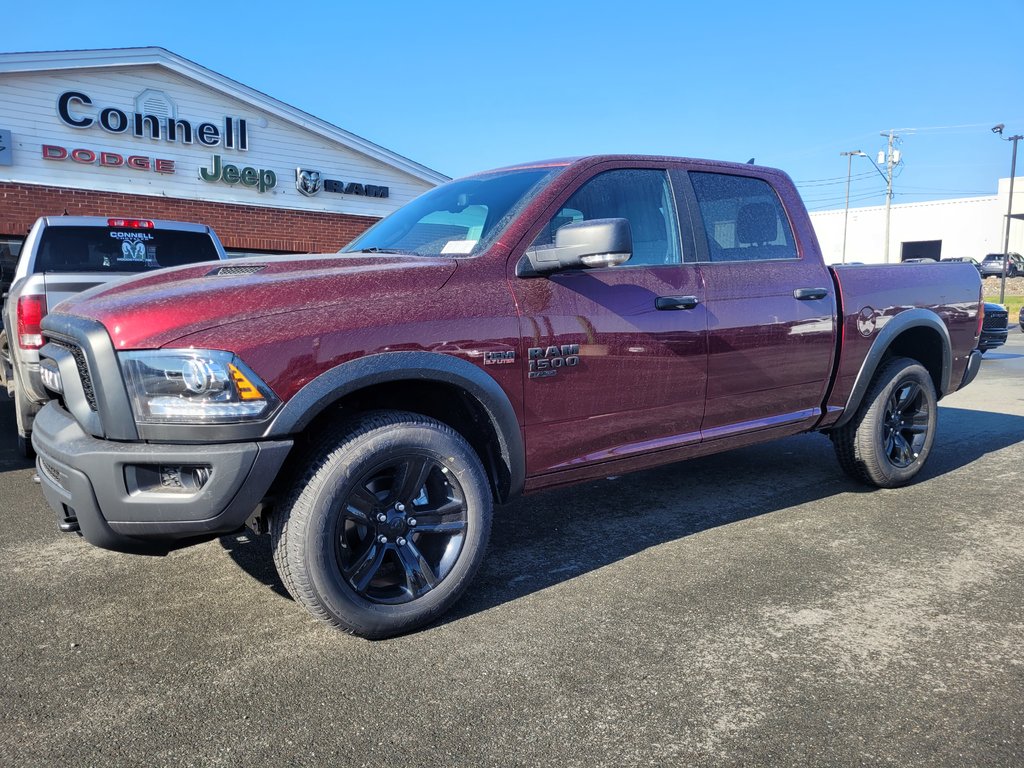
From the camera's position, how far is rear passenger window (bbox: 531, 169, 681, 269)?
142 inches

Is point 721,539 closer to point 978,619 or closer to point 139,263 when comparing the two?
point 978,619

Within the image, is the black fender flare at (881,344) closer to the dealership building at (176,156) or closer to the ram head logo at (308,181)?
the dealership building at (176,156)

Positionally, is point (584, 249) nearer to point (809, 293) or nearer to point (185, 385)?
point (185, 385)

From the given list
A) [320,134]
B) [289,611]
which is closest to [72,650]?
[289,611]

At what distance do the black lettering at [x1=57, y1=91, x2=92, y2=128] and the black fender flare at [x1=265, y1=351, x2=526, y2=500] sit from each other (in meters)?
12.2

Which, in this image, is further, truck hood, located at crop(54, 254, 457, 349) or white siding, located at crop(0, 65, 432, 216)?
white siding, located at crop(0, 65, 432, 216)

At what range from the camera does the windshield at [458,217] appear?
3395 millimetres

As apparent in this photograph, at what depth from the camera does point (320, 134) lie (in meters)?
15.0

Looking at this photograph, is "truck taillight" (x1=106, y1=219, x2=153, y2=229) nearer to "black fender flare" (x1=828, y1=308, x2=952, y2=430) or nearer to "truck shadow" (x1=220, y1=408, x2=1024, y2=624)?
A: "truck shadow" (x1=220, y1=408, x2=1024, y2=624)

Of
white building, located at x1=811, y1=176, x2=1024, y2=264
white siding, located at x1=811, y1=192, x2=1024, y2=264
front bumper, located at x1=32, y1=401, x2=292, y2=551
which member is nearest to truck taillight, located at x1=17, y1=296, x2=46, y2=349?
front bumper, located at x1=32, y1=401, x2=292, y2=551

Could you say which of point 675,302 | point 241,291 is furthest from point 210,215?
point 241,291

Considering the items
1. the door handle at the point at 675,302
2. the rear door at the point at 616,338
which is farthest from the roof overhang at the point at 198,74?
the door handle at the point at 675,302

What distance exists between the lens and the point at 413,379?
114 inches

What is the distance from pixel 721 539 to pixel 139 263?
472 centimetres
